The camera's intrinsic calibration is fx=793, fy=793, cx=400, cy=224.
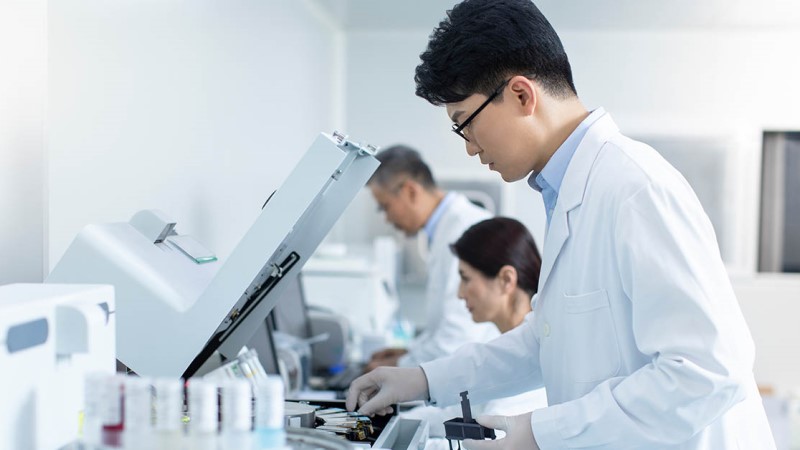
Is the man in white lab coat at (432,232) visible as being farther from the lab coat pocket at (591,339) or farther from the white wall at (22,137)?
the white wall at (22,137)

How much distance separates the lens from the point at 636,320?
4.43 ft

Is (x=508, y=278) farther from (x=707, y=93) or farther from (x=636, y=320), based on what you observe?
(x=707, y=93)

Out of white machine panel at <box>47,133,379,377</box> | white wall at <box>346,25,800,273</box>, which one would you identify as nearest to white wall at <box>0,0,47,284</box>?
white machine panel at <box>47,133,379,377</box>

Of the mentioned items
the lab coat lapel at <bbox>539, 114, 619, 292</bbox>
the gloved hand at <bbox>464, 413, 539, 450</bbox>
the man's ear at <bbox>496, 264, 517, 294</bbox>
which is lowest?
the gloved hand at <bbox>464, 413, 539, 450</bbox>

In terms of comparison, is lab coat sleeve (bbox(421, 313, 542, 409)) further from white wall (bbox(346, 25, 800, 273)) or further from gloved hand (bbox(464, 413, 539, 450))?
white wall (bbox(346, 25, 800, 273))

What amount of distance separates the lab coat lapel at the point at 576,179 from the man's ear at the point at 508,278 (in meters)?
0.88

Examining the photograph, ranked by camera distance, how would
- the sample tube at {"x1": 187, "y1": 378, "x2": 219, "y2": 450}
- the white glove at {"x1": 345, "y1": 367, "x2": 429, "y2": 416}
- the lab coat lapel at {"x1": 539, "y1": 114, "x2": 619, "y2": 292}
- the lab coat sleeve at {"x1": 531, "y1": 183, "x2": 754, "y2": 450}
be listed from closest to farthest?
the sample tube at {"x1": 187, "y1": 378, "x2": 219, "y2": 450} < the lab coat sleeve at {"x1": 531, "y1": 183, "x2": 754, "y2": 450} < the lab coat lapel at {"x1": 539, "y1": 114, "x2": 619, "y2": 292} < the white glove at {"x1": 345, "y1": 367, "x2": 429, "y2": 416}

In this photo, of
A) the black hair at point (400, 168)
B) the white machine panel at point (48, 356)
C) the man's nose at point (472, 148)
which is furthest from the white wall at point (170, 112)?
the man's nose at point (472, 148)

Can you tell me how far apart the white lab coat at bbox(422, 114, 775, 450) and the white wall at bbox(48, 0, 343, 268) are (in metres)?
1.00

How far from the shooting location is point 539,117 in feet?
5.04

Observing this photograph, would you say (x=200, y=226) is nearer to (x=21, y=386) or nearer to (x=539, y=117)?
(x=539, y=117)

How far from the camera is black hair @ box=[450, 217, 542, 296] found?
2486mm

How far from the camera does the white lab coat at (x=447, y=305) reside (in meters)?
3.24

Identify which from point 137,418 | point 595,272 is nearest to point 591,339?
point 595,272
